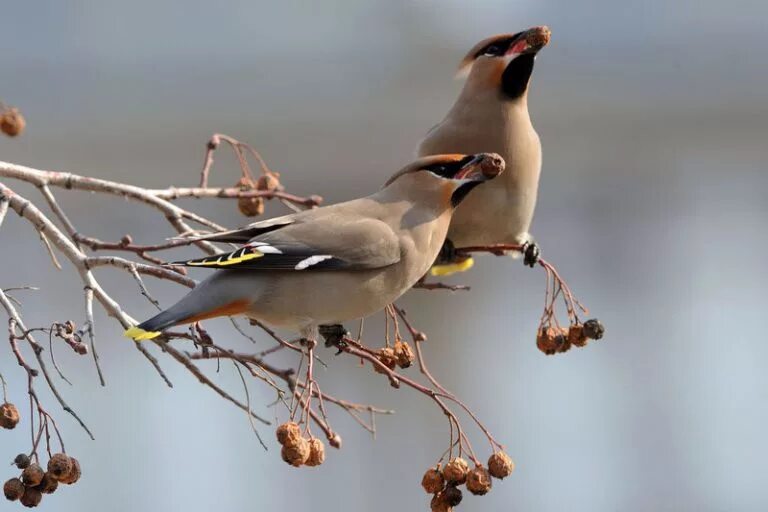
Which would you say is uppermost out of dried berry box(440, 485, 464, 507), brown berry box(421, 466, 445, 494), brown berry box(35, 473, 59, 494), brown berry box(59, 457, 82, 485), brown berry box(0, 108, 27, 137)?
brown berry box(0, 108, 27, 137)

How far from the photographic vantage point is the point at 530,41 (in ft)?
10.4

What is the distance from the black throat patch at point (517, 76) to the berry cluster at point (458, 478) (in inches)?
44.5

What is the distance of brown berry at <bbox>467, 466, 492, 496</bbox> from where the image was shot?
249 cm

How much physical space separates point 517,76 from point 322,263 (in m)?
0.89

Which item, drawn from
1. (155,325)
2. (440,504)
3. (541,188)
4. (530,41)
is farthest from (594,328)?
(541,188)

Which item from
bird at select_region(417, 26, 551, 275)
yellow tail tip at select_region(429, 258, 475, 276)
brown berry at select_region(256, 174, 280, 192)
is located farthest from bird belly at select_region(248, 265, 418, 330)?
yellow tail tip at select_region(429, 258, 475, 276)

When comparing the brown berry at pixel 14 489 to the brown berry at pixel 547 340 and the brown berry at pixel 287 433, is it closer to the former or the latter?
the brown berry at pixel 287 433

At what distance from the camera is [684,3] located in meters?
11.0

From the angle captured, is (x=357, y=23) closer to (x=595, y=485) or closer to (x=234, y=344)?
(x=234, y=344)

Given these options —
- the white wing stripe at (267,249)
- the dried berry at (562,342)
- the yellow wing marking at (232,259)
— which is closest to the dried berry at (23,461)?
the yellow wing marking at (232,259)

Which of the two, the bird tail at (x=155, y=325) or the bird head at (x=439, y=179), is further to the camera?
the bird head at (x=439, y=179)

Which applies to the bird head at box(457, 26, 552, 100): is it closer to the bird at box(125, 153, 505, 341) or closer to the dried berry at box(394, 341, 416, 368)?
the bird at box(125, 153, 505, 341)

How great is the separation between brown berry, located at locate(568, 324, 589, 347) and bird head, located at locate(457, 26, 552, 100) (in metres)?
0.68

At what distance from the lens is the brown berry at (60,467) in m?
2.41
